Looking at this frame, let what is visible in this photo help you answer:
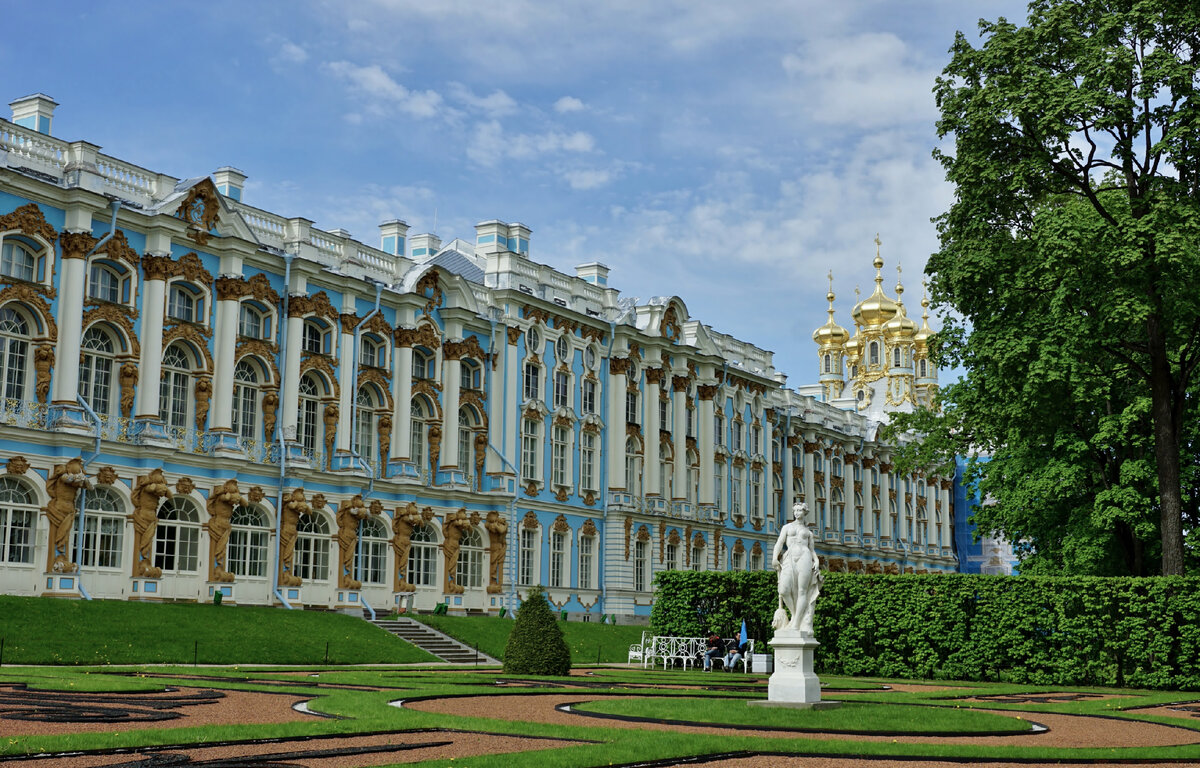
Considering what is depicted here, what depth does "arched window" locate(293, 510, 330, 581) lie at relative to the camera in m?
38.2

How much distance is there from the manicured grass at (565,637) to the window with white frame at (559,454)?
8636 millimetres

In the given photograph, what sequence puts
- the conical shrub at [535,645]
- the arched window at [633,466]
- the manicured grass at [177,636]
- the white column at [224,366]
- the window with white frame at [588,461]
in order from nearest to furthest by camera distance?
1. the conical shrub at [535,645]
2. the manicured grass at [177,636]
3. the white column at [224,366]
4. the window with white frame at [588,461]
5. the arched window at [633,466]

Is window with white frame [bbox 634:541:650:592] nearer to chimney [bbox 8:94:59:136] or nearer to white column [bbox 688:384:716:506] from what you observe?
white column [bbox 688:384:716:506]

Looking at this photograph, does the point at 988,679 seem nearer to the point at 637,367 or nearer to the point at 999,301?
the point at 999,301

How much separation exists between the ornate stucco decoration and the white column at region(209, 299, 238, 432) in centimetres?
198

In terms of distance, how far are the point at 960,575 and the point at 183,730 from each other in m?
23.6

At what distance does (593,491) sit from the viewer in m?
50.8

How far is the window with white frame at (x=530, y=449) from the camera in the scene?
47.3 meters

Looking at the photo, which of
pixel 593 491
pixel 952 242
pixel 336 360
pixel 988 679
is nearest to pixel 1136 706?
pixel 988 679

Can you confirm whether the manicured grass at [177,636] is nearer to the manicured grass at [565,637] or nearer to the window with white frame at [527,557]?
the manicured grass at [565,637]

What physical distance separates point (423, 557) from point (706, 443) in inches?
701

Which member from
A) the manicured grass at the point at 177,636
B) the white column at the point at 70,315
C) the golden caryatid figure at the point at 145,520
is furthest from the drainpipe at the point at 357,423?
the white column at the point at 70,315

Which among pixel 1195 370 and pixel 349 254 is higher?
pixel 349 254

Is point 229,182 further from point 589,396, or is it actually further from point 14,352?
point 589,396
